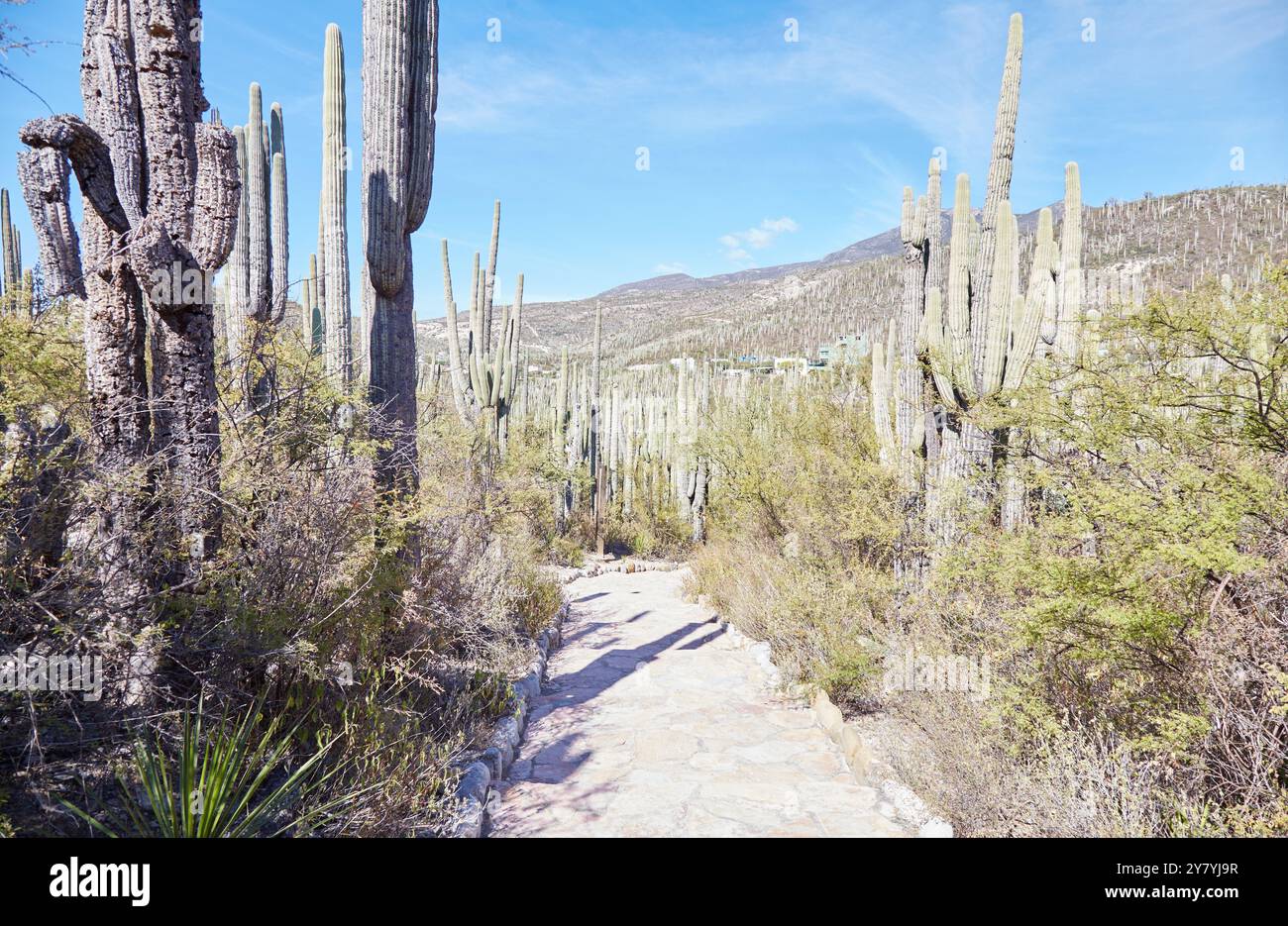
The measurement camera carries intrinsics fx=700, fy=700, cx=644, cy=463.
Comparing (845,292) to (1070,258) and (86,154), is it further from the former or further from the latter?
(86,154)

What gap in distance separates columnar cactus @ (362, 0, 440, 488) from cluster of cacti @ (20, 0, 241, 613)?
179 centimetres

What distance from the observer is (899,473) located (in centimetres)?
658

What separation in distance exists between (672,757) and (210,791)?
3.18m

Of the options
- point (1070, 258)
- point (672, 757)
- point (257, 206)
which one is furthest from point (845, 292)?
point (672, 757)

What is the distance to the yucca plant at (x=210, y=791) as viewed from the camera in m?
2.65

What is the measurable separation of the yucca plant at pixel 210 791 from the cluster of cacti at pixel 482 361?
9303 mm

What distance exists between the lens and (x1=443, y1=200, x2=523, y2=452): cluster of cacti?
12891 millimetres

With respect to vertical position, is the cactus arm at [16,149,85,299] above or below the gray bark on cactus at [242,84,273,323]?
below

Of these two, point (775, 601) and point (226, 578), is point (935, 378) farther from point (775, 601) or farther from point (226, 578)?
point (226, 578)

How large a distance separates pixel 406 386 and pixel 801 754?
4344mm

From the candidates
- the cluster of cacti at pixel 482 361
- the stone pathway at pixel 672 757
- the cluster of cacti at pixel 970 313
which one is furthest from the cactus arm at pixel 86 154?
the cluster of cacti at pixel 482 361

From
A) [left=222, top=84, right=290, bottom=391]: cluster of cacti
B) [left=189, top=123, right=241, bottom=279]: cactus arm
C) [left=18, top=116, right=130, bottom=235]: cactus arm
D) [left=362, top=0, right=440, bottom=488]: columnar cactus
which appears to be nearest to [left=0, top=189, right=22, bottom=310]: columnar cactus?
[left=222, top=84, right=290, bottom=391]: cluster of cacti

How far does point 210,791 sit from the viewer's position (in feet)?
8.77

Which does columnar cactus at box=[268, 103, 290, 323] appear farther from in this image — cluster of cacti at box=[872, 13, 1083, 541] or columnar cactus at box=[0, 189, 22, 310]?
columnar cactus at box=[0, 189, 22, 310]
